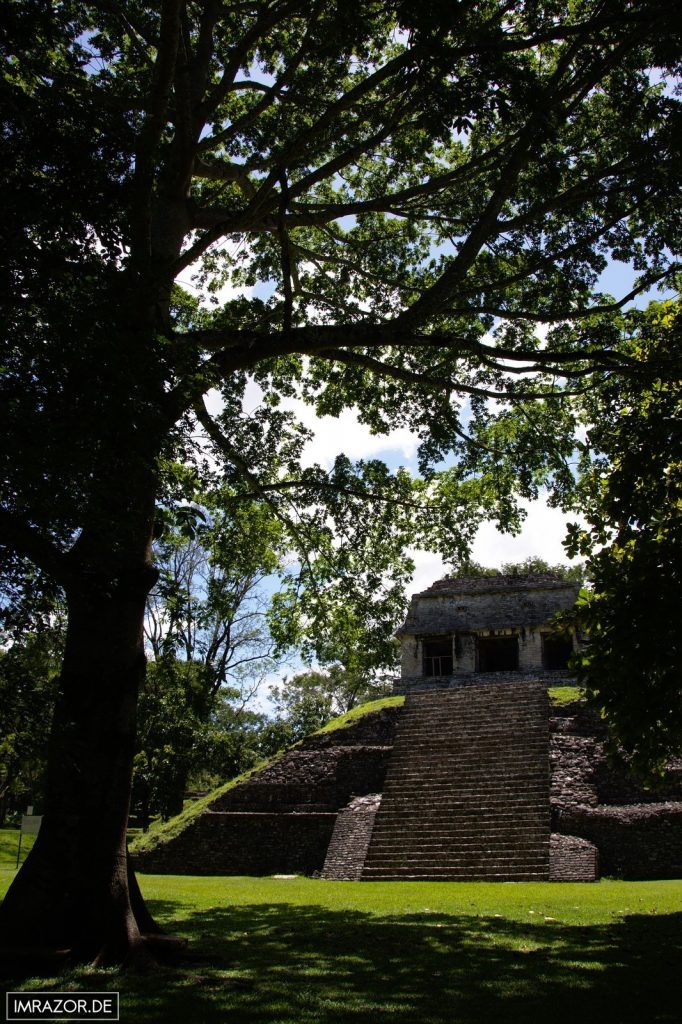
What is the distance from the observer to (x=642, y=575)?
7.37m

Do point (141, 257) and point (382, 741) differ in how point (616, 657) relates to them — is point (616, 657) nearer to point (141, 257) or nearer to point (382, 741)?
point (141, 257)

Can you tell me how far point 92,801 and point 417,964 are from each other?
3.05 m

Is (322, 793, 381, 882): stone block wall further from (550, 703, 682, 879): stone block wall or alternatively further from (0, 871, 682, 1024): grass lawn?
(0, 871, 682, 1024): grass lawn

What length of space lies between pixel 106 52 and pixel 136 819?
31.9 meters

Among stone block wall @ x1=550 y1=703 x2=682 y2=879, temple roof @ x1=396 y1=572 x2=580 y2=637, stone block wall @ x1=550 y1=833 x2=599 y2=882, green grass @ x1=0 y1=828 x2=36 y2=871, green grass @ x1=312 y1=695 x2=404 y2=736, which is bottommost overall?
green grass @ x1=0 y1=828 x2=36 y2=871

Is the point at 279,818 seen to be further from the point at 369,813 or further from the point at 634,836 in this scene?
the point at 634,836

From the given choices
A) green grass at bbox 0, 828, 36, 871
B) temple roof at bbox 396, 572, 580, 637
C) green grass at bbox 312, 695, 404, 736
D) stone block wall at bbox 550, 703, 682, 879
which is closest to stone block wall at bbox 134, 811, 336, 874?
green grass at bbox 0, 828, 36, 871

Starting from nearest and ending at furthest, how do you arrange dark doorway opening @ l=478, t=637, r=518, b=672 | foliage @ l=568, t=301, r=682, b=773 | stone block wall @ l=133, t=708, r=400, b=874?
foliage @ l=568, t=301, r=682, b=773
stone block wall @ l=133, t=708, r=400, b=874
dark doorway opening @ l=478, t=637, r=518, b=672

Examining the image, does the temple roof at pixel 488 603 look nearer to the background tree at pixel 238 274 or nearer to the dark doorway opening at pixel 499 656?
the dark doorway opening at pixel 499 656

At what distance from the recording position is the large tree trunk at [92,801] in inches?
251

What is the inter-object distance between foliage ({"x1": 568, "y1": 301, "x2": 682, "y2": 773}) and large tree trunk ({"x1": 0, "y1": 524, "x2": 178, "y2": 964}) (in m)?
4.34

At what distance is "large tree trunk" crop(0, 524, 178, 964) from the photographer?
6.37 m

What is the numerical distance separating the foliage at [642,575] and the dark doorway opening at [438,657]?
22104 millimetres

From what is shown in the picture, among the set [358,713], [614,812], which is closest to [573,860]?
[614,812]
